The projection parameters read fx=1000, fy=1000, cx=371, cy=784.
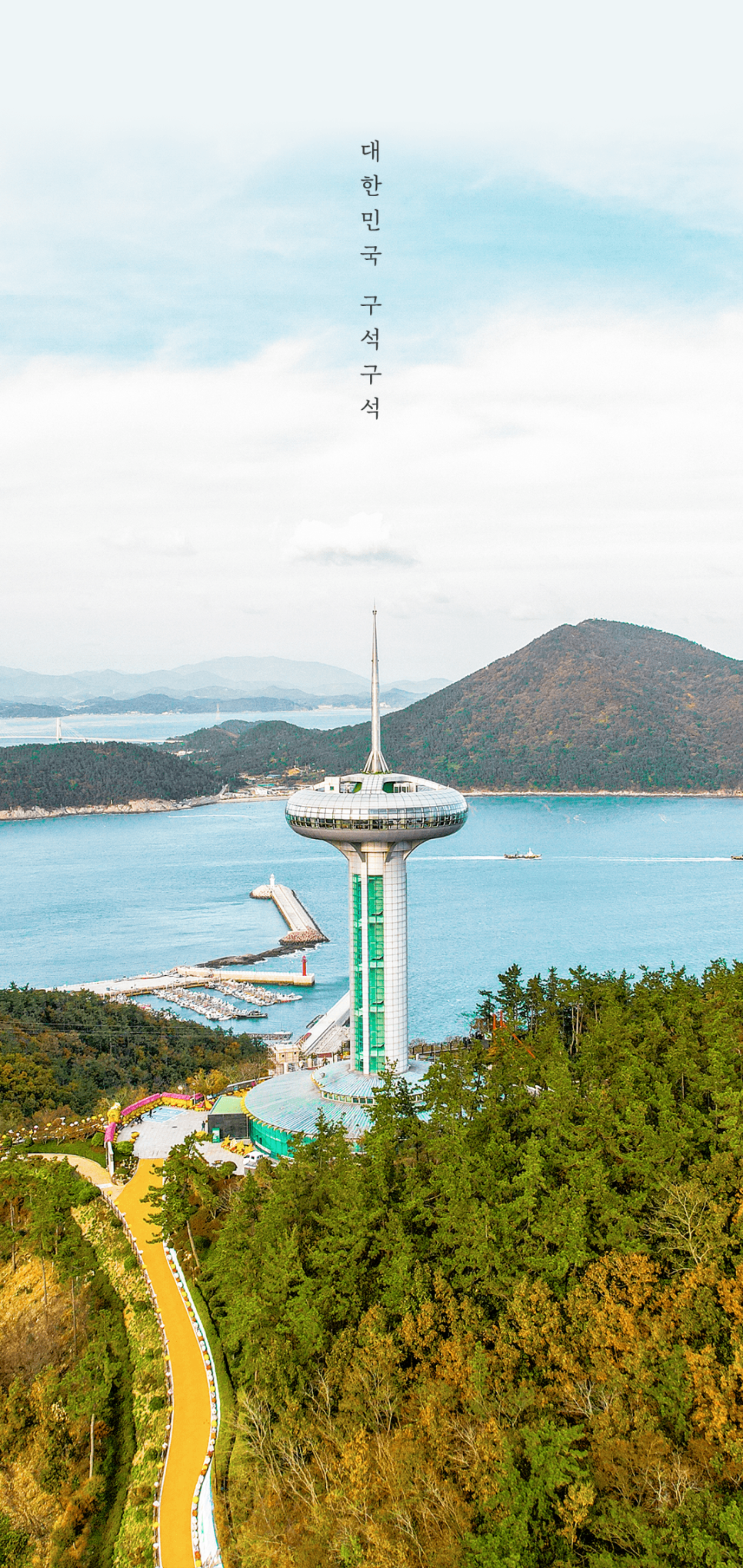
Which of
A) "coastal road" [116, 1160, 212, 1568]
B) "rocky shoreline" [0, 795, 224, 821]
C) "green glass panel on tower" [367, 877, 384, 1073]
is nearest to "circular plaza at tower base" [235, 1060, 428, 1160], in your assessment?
"green glass panel on tower" [367, 877, 384, 1073]

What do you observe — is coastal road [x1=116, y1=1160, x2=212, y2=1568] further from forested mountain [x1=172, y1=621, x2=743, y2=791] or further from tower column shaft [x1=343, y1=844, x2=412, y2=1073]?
forested mountain [x1=172, y1=621, x2=743, y2=791]

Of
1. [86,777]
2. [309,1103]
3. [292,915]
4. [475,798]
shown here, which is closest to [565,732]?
[475,798]

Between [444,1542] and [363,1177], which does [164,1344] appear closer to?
[363,1177]

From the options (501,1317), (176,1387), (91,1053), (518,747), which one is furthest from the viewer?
(518,747)

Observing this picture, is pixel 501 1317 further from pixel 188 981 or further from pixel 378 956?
pixel 188 981

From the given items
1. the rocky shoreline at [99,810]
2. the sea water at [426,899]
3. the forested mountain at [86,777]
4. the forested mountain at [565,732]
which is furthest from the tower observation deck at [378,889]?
the forested mountain at [565,732]

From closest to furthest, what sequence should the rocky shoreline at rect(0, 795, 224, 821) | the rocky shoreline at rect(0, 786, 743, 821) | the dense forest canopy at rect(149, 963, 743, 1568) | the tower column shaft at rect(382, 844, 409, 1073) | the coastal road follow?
the dense forest canopy at rect(149, 963, 743, 1568)
the coastal road
the tower column shaft at rect(382, 844, 409, 1073)
the rocky shoreline at rect(0, 795, 224, 821)
the rocky shoreline at rect(0, 786, 743, 821)

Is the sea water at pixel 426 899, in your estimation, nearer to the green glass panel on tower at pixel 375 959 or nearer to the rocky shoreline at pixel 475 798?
the rocky shoreline at pixel 475 798
